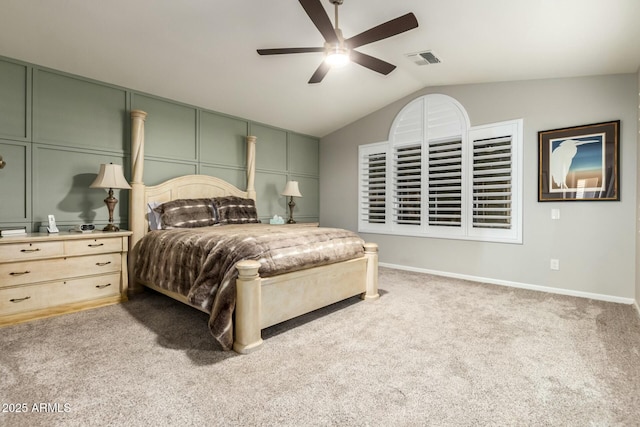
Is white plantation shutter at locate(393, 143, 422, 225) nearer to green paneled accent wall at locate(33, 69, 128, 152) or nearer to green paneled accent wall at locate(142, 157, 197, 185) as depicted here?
green paneled accent wall at locate(142, 157, 197, 185)

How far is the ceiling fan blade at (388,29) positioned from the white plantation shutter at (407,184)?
8.48ft

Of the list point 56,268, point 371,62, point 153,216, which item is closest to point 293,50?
point 371,62

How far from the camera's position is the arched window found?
3.98m

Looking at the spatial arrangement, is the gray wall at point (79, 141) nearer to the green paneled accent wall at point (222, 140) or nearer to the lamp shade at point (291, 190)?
the green paneled accent wall at point (222, 140)

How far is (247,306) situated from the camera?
2104 mm

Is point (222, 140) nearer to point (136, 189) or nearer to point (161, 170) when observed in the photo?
point (161, 170)

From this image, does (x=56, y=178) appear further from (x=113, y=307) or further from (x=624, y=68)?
(x=624, y=68)

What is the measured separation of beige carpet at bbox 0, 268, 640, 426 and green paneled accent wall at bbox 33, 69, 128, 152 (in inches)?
72.3

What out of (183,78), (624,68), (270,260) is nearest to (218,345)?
(270,260)

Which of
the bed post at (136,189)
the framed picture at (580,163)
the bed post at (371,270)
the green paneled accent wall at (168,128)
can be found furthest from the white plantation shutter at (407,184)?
the bed post at (136,189)

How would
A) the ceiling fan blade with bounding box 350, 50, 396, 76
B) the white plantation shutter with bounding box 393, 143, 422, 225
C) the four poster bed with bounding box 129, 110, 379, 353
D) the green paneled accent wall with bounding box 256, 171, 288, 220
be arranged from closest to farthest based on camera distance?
the four poster bed with bounding box 129, 110, 379, 353 → the ceiling fan blade with bounding box 350, 50, 396, 76 → the white plantation shutter with bounding box 393, 143, 422, 225 → the green paneled accent wall with bounding box 256, 171, 288, 220

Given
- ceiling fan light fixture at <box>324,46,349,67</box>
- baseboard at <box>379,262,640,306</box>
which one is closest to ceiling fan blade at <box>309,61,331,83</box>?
ceiling fan light fixture at <box>324,46,349,67</box>

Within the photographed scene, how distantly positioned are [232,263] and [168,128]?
8.80 feet

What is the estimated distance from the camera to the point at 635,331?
8.26 feet
